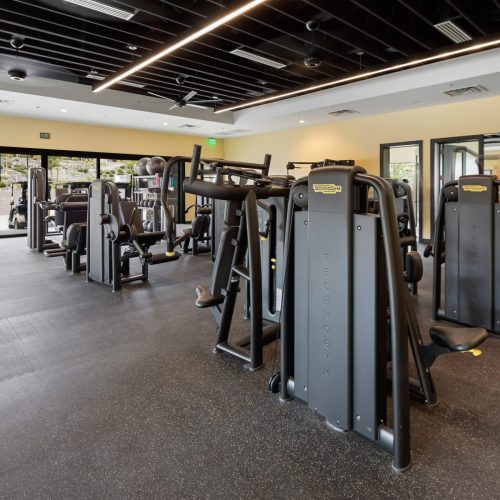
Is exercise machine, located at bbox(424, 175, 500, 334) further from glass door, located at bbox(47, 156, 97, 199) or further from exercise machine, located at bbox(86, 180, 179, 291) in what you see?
glass door, located at bbox(47, 156, 97, 199)

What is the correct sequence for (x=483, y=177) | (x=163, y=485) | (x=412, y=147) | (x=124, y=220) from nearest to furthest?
(x=163, y=485), (x=483, y=177), (x=124, y=220), (x=412, y=147)

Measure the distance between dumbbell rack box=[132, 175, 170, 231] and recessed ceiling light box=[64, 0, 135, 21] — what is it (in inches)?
164

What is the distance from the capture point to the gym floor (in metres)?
1.59

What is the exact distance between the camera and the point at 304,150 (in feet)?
37.2

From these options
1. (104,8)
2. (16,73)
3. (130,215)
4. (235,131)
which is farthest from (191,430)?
(235,131)

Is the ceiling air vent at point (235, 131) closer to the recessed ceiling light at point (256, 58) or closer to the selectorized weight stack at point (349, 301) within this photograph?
the recessed ceiling light at point (256, 58)

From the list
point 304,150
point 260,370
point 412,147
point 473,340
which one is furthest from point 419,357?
point 304,150

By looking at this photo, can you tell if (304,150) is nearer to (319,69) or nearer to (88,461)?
(319,69)

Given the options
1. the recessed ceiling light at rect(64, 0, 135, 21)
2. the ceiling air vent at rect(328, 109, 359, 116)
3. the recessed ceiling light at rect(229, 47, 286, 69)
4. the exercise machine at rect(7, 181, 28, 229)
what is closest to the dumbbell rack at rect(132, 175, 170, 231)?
the exercise machine at rect(7, 181, 28, 229)

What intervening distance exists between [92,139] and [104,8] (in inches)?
280

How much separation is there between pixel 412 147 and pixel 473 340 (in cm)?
836

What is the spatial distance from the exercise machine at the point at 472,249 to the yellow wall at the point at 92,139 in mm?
9967

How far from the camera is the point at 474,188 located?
10.8 ft

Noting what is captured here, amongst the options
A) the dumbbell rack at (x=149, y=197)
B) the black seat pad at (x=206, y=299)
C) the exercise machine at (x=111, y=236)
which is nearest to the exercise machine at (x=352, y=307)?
the black seat pad at (x=206, y=299)
